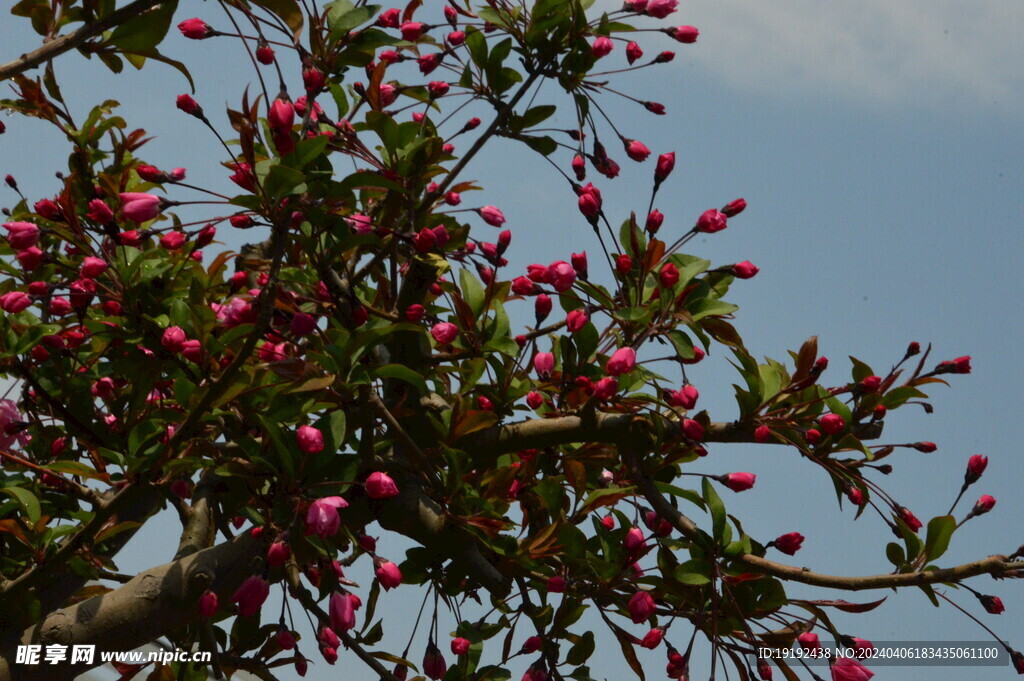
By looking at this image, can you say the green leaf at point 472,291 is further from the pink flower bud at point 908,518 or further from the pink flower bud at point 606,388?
the pink flower bud at point 908,518

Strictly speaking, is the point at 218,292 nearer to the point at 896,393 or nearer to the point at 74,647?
the point at 74,647

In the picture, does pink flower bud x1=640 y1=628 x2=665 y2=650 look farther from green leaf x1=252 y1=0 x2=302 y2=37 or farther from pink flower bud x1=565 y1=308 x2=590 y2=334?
green leaf x1=252 y1=0 x2=302 y2=37

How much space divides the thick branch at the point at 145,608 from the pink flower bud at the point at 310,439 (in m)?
0.45

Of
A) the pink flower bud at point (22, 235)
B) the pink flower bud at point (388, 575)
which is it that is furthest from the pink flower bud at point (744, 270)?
the pink flower bud at point (22, 235)

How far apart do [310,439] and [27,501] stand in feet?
2.50

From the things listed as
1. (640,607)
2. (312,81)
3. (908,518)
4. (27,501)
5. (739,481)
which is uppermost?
(312,81)

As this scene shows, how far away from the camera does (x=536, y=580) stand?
2260mm

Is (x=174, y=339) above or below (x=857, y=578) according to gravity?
above

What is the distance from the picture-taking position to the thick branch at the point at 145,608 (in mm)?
1991

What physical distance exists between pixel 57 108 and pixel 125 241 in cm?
101

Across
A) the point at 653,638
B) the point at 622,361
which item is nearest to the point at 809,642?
the point at 653,638

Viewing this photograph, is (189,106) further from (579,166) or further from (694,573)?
(694,573)

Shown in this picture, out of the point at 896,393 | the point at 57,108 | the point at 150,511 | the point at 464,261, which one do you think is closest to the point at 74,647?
the point at 150,511

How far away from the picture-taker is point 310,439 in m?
1.66
